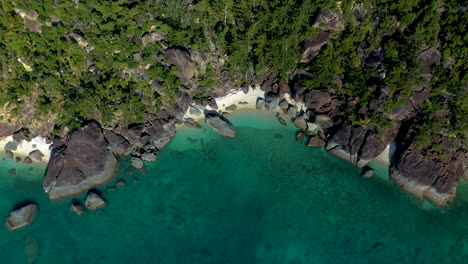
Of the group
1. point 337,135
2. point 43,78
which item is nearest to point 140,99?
point 43,78

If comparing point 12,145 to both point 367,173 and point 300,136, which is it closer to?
point 300,136

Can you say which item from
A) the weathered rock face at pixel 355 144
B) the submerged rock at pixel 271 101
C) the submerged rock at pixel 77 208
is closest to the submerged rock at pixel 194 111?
the submerged rock at pixel 271 101

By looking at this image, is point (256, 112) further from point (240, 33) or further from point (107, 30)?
point (107, 30)

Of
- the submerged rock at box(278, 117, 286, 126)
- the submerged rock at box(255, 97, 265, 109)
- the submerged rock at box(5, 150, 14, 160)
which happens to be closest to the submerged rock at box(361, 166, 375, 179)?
the submerged rock at box(278, 117, 286, 126)

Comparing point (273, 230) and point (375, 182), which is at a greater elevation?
point (375, 182)

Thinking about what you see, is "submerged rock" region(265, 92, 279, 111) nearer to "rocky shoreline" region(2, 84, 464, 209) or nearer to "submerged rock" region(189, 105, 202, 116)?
"rocky shoreline" region(2, 84, 464, 209)

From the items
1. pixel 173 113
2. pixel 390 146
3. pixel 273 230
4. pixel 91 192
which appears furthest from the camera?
pixel 173 113
